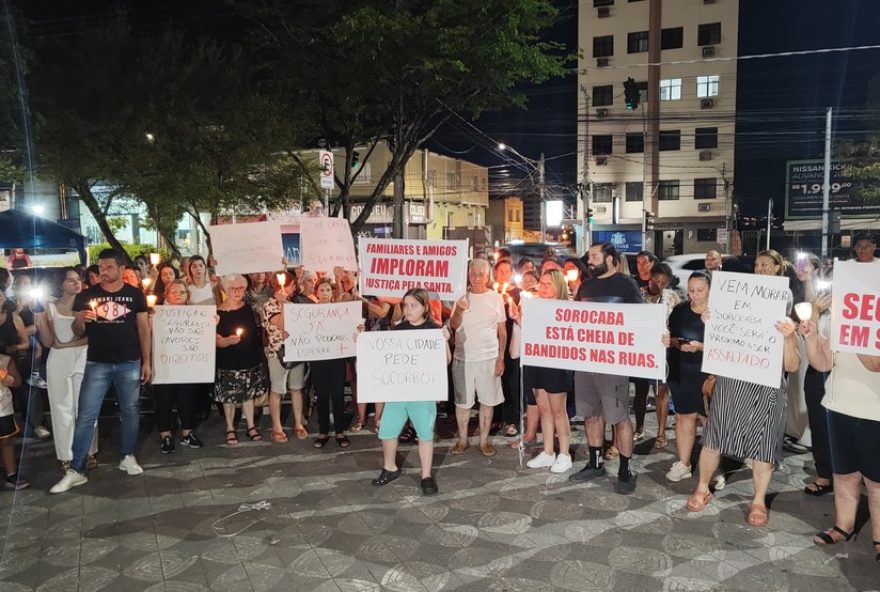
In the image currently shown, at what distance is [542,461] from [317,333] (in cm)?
264

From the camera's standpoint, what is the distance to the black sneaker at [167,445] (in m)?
6.70

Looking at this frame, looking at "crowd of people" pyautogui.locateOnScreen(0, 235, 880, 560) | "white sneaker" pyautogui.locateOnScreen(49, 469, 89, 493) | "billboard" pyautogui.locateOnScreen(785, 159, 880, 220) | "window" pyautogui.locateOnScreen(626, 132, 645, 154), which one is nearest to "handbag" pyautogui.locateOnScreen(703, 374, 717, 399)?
"crowd of people" pyautogui.locateOnScreen(0, 235, 880, 560)

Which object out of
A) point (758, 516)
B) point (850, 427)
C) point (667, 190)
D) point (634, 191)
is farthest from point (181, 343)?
point (667, 190)

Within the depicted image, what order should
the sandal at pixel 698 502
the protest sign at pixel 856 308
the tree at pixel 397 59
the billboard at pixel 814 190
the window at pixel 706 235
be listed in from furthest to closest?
the window at pixel 706 235 < the billboard at pixel 814 190 < the tree at pixel 397 59 < the sandal at pixel 698 502 < the protest sign at pixel 856 308

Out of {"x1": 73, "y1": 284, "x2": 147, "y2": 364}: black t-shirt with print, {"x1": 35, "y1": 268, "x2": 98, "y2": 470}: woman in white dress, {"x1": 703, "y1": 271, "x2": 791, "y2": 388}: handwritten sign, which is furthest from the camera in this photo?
{"x1": 35, "y1": 268, "x2": 98, "y2": 470}: woman in white dress

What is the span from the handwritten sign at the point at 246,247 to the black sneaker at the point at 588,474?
4110 millimetres

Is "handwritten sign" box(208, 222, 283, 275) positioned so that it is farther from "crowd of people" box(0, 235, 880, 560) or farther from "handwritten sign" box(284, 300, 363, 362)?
"handwritten sign" box(284, 300, 363, 362)

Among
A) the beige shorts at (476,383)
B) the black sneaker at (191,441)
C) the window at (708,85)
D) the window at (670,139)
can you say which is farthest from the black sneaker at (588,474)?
the window at (708,85)

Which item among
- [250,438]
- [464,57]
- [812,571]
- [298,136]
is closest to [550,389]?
[812,571]

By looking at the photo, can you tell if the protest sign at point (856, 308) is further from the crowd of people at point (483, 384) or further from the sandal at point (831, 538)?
the sandal at point (831, 538)

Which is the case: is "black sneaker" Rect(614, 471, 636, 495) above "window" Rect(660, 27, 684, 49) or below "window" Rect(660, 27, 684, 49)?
below

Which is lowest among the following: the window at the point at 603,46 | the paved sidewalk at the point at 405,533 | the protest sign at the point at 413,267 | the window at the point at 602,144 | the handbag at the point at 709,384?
the paved sidewalk at the point at 405,533

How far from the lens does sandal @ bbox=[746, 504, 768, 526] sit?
4.79m

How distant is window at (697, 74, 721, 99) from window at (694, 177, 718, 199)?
5350mm
